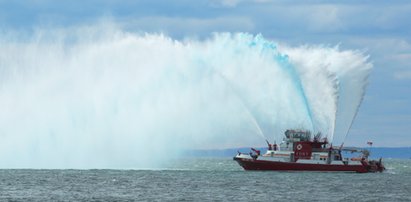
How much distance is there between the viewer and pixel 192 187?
8075 cm

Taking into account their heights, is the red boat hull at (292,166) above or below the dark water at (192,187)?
above

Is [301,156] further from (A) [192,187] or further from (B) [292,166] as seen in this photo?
(A) [192,187]

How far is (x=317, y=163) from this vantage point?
10631 cm

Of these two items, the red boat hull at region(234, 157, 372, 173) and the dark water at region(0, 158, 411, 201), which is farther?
the red boat hull at region(234, 157, 372, 173)

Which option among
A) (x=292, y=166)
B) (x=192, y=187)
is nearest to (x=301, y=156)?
(x=292, y=166)

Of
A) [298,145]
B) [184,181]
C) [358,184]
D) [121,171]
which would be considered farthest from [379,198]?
[121,171]

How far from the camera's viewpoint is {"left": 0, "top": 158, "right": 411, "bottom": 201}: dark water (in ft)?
228

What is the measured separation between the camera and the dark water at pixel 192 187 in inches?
2739

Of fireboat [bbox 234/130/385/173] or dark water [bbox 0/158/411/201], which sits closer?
dark water [bbox 0/158/411/201]

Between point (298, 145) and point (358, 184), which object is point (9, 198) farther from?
point (298, 145)

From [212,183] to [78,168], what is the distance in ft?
104

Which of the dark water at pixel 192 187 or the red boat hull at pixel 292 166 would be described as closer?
the dark water at pixel 192 187

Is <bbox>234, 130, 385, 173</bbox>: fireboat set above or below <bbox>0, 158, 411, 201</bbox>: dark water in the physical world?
above

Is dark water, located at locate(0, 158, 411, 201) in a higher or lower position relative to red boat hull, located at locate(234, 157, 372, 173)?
lower
